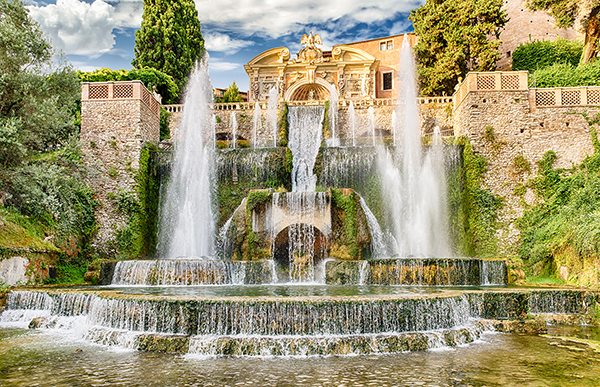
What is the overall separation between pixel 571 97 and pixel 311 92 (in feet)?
51.6

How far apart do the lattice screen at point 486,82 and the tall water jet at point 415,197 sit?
2913 mm

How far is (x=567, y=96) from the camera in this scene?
53.9 feet

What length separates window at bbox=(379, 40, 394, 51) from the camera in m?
32.3

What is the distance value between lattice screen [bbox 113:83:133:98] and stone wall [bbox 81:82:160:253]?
0.16 meters

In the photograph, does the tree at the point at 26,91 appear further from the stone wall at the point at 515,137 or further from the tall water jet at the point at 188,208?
the stone wall at the point at 515,137

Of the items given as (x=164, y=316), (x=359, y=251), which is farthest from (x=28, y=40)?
(x=359, y=251)

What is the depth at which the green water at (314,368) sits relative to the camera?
185 inches

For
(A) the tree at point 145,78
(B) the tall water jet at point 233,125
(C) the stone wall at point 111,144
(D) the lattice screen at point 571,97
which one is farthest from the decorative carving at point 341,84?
(C) the stone wall at point 111,144

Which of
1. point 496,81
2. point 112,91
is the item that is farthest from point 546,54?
point 112,91

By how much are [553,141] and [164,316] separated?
1552cm

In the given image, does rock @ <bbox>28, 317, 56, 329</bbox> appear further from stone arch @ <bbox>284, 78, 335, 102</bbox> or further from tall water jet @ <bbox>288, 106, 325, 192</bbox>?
stone arch @ <bbox>284, 78, 335, 102</bbox>

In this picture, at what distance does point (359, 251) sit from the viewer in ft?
43.9

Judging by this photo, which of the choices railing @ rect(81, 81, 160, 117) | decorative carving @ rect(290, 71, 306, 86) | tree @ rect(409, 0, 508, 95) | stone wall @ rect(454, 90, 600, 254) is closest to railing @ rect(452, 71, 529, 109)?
stone wall @ rect(454, 90, 600, 254)

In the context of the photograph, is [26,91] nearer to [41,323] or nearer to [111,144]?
[111,144]
